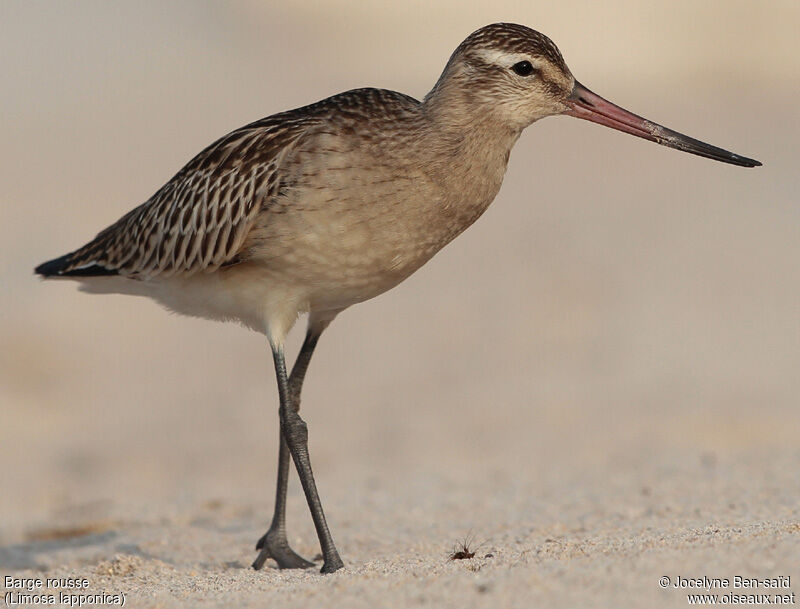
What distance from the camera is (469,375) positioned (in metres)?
14.6

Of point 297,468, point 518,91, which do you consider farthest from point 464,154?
point 297,468

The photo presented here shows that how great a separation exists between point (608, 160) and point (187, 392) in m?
10.1

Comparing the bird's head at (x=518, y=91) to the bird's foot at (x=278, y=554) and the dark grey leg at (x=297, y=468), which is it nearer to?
the dark grey leg at (x=297, y=468)

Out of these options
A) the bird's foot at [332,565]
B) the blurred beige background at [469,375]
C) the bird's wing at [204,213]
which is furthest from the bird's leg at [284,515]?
the bird's wing at [204,213]

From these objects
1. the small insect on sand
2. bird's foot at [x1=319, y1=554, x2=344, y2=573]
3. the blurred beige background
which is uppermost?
the blurred beige background

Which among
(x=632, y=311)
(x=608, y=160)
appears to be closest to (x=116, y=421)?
(x=632, y=311)

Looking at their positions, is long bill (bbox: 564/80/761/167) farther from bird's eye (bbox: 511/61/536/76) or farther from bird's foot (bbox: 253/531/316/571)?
bird's foot (bbox: 253/531/316/571)

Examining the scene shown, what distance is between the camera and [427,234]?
7.52 m

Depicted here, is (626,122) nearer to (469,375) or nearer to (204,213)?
(204,213)

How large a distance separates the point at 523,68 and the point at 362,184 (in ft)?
3.94

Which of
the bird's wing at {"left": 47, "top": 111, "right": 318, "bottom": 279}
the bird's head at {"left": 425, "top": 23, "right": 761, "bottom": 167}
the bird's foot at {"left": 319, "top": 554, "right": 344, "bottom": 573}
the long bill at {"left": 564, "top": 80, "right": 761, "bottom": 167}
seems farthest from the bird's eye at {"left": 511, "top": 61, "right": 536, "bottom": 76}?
the bird's foot at {"left": 319, "top": 554, "right": 344, "bottom": 573}

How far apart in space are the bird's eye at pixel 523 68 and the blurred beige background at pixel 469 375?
9.05 feet

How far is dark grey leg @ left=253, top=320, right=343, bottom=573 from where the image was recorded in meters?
7.68

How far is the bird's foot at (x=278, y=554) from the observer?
826 cm
